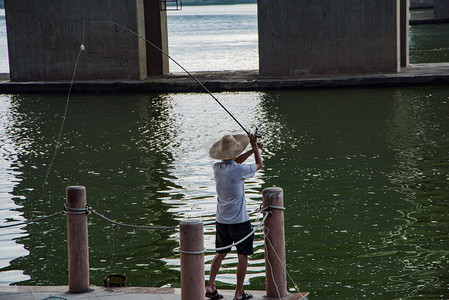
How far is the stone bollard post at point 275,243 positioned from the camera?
21.6 feet

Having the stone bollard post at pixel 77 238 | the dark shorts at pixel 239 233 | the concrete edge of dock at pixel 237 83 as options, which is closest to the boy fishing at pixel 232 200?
the dark shorts at pixel 239 233

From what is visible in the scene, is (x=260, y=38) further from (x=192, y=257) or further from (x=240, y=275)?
(x=192, y=257)

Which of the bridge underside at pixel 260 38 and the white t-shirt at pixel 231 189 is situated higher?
the bridge underside at pixel 260 38

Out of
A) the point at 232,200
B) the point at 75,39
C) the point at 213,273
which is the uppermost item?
the point at 75,39

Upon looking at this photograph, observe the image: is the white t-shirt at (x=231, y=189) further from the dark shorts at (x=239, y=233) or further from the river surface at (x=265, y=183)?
the river surface at (x=265, y=183)

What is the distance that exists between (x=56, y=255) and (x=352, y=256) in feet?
11.5

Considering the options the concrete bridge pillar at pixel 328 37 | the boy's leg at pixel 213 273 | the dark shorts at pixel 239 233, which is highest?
the concrete bridge pillar at pixel 328 37

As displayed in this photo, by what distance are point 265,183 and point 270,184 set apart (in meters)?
0.11

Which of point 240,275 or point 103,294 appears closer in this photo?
point 240,275

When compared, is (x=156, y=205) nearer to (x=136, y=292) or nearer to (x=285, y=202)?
(x=285, y=202)

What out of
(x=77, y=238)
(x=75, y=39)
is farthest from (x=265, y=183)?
(x=75, y=39)

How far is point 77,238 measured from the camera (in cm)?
691

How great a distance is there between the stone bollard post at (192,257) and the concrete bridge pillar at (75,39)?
20205 mm

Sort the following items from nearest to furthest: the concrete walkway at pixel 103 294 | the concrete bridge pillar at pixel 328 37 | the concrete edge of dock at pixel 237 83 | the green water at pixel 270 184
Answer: the concrete walkway at pixel 103 294 < the green water at pixel 270 184 < the concrete edge of dock at pixel 237 83 < the concrete bridge pillar at pixel 328 37
